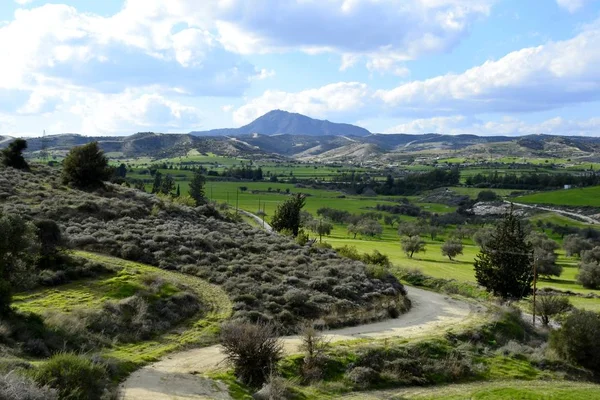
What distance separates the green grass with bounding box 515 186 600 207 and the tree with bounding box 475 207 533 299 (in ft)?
360

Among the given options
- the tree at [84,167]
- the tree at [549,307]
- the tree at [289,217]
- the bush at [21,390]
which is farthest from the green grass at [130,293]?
the tree at [289,217]

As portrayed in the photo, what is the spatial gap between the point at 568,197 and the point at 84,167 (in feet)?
466

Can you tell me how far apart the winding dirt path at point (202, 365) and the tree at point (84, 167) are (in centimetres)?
3356

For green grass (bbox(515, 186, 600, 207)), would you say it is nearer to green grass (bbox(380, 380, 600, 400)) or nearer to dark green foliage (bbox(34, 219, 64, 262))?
green grass (bbox(380, 380, 600, 400))

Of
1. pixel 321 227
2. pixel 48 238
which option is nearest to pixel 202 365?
pixel 48 238

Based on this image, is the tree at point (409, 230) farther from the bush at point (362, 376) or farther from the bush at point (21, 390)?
the bush at point (21, 390)

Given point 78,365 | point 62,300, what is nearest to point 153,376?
point 78,365

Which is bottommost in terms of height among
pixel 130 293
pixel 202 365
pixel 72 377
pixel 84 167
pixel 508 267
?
pixel 508 267

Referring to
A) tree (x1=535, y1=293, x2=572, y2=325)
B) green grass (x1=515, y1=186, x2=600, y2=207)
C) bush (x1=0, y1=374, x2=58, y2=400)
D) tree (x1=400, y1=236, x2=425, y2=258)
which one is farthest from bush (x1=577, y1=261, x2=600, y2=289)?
green grass (x1=515, y1=186, x2=600, y2=207)

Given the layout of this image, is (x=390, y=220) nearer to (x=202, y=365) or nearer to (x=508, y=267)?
(x=508, y=267)

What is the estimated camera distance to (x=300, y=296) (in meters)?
27.6

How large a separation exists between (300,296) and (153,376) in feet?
39.5

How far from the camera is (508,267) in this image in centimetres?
4681

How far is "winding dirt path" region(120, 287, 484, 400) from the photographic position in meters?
15.4
